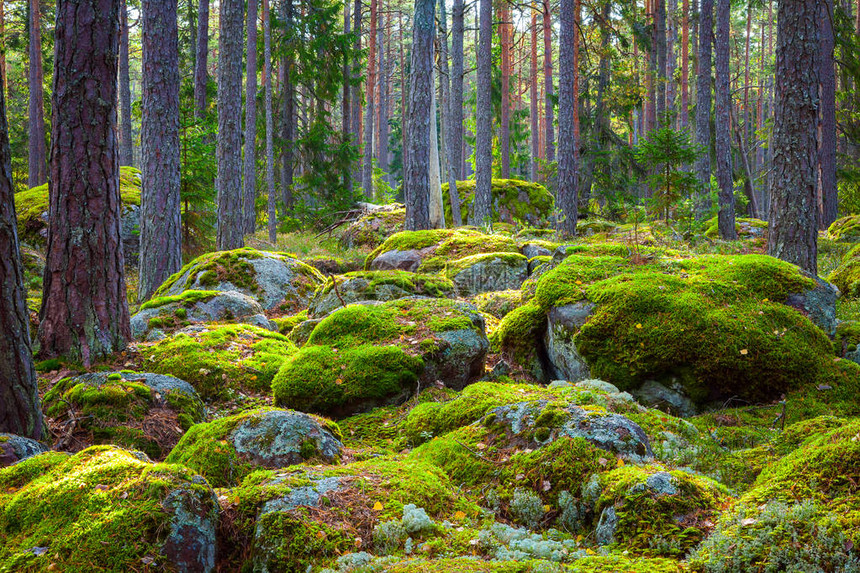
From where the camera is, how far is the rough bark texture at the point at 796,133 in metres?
7.72

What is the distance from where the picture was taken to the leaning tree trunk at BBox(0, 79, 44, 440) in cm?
371

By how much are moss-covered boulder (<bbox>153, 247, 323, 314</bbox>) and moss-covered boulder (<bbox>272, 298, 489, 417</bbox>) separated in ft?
11.5

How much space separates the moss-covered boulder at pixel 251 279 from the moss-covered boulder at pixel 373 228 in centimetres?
672

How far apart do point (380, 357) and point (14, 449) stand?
2.93m

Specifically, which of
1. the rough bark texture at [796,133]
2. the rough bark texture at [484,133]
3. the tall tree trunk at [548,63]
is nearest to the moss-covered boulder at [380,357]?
the rough bark texture at [796,133]

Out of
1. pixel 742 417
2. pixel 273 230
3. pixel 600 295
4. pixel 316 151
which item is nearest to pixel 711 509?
pixel 742 417

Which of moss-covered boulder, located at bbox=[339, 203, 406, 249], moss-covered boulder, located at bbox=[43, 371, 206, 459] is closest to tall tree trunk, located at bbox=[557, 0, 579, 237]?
moss-covered boulder, located at bbox=[339, 203, 406, 249]

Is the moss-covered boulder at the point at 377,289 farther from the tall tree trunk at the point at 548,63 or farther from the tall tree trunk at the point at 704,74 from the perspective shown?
the tall tree trunk at the point at 548,63

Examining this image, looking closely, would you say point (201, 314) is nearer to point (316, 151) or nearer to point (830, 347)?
point (830, 347)

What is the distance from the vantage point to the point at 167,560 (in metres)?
2.59

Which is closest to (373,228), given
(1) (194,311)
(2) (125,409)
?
(1) (194,311)

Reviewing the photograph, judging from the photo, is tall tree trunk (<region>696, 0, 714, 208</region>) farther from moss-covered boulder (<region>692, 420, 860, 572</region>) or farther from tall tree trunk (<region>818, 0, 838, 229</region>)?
moss-covered boulder (<region>692, 420, 860, 572</region>)

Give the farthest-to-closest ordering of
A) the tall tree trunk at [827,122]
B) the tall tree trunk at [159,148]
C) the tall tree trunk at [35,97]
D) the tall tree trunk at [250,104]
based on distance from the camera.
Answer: the tall tree trunk at [35,97] → the tall tree trunk at [250,104] → the tall tree trunk at [827,122] → the tall tree trunk at [159,148]

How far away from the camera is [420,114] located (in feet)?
42.2
